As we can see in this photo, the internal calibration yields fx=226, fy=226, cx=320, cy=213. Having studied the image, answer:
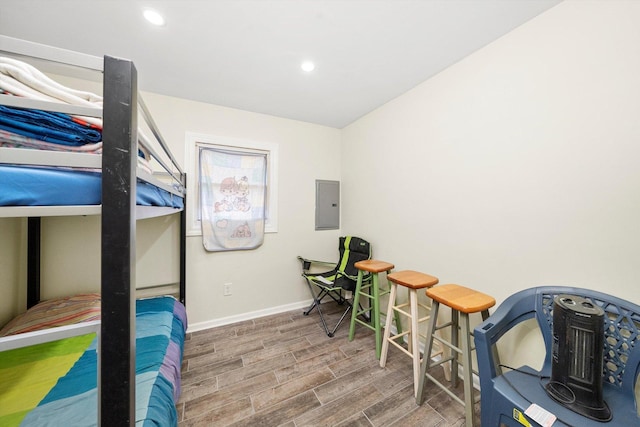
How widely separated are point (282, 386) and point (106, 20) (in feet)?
8.63

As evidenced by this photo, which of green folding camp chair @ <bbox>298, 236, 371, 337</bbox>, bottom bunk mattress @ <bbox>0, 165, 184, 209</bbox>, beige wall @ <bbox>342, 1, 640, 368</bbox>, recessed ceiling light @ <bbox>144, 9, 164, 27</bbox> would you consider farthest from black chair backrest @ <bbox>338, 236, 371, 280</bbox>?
recessed ceiling light @ <bbox>144, 9, 164, 27</bbox>

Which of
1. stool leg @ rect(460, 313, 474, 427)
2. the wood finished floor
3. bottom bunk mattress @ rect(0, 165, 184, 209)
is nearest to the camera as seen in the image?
bottom bunk mattress @ rect(0, 165, 184, 209)

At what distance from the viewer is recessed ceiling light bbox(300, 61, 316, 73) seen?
1780 mm

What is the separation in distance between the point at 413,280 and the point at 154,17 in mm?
2440

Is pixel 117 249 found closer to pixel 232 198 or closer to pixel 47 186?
pixel 47 186

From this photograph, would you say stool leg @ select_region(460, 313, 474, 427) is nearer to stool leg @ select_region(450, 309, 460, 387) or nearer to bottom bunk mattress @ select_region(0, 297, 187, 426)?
stool leg @ select_region(450, 309, 460, 387)

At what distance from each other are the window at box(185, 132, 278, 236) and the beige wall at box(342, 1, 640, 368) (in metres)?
1.47

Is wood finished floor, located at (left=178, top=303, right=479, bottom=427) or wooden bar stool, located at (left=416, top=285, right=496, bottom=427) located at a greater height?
wooden bar stool, located at (left=416, top=285, right=496, bottom=427)

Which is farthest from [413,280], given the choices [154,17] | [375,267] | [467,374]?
[154,17]

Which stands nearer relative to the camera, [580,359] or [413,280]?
[580,359]

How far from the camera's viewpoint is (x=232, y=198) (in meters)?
2.52

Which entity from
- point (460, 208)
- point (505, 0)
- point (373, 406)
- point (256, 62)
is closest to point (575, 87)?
point (505, 0)

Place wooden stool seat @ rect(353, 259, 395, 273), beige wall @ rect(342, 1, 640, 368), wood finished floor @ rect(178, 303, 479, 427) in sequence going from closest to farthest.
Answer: beige wall @ rect(342, 1, 640, 368)
wood finished floor @ rect(178, 303, 479, 427)
wooden stool seat @ rect(353, 259, 395, 273)

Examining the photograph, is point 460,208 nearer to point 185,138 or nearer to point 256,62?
point 256,62
